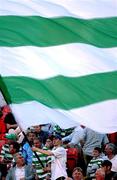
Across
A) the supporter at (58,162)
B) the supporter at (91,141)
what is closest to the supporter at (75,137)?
the supporter at (91,141)

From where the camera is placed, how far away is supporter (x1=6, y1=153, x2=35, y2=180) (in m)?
10.3

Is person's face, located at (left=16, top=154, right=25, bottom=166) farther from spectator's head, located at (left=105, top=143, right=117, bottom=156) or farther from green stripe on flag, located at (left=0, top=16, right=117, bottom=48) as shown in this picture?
green stripe on flag, located at (left=0, top=16, right=117, bottom=48)

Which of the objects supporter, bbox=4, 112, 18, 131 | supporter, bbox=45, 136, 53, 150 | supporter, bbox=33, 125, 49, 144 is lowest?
supporter, bbox=4, 112, 18, 131

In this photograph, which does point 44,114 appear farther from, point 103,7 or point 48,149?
point 48,149

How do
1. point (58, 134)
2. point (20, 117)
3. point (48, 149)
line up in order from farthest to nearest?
point (58, 134) < point (48, 149) < point (20, 117)

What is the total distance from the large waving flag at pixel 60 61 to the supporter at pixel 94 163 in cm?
535

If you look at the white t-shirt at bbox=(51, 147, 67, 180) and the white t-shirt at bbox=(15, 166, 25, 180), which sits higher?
the white t-shirt at bbox=(51, 147, 67, 180)

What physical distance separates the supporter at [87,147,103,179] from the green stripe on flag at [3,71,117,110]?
5328 mm

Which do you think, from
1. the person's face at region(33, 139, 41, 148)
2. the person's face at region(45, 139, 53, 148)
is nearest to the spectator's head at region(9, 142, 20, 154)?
the person's face at region(33, 139, 41, 148)

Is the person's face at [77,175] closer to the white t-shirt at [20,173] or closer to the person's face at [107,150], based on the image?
the person's face at [107,150]

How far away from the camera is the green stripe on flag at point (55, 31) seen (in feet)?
14.2

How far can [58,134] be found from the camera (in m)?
12.2

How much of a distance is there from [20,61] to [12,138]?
8221 millimetres

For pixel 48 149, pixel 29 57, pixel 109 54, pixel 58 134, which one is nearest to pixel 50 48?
pixel 29 57
